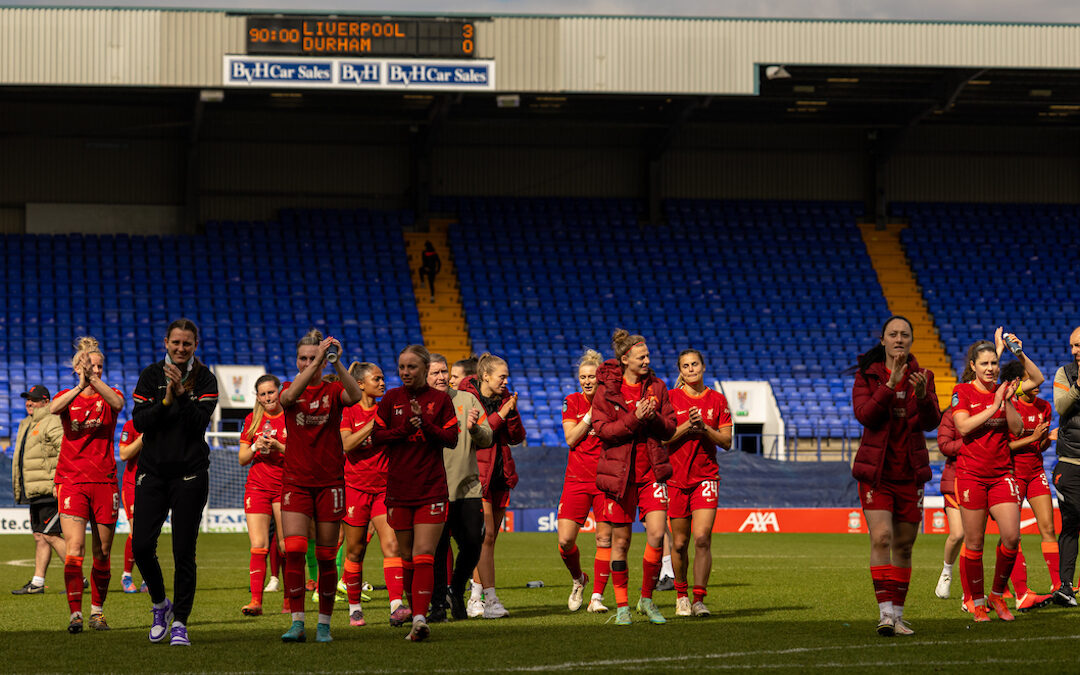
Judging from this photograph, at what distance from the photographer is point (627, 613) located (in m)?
10.6

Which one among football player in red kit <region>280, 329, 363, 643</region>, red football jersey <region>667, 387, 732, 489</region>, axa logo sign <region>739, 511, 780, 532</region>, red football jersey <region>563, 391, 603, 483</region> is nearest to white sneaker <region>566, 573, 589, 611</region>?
red football jersey <region>563, 391, 603, 483</region>

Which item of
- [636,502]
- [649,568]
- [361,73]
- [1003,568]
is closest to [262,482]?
[636,502]

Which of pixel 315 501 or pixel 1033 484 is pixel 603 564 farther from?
pixel 1033 484

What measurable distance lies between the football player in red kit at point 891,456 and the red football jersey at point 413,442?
285 centimetres

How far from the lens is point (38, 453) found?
46.0 ft

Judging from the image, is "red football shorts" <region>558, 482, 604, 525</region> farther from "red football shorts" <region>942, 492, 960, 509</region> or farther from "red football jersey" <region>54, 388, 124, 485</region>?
"red football jersey" <region>54, 388, 124, 485</region>

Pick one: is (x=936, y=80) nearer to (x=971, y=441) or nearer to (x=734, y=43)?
(x=734, y=43)

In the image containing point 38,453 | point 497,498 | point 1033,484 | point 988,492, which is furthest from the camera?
point 38,453

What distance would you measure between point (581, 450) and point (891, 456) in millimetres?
3648

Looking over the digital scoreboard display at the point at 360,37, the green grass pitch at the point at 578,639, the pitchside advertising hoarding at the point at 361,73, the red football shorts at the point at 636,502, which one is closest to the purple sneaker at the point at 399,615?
the green grass pitch at the point at 578,639

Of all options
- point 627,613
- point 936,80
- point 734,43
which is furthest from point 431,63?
point 627,613

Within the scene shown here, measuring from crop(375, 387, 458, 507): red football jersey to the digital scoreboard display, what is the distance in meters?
21.0

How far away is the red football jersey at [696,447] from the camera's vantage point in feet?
37.2

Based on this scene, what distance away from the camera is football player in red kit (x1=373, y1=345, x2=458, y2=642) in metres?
9.44
